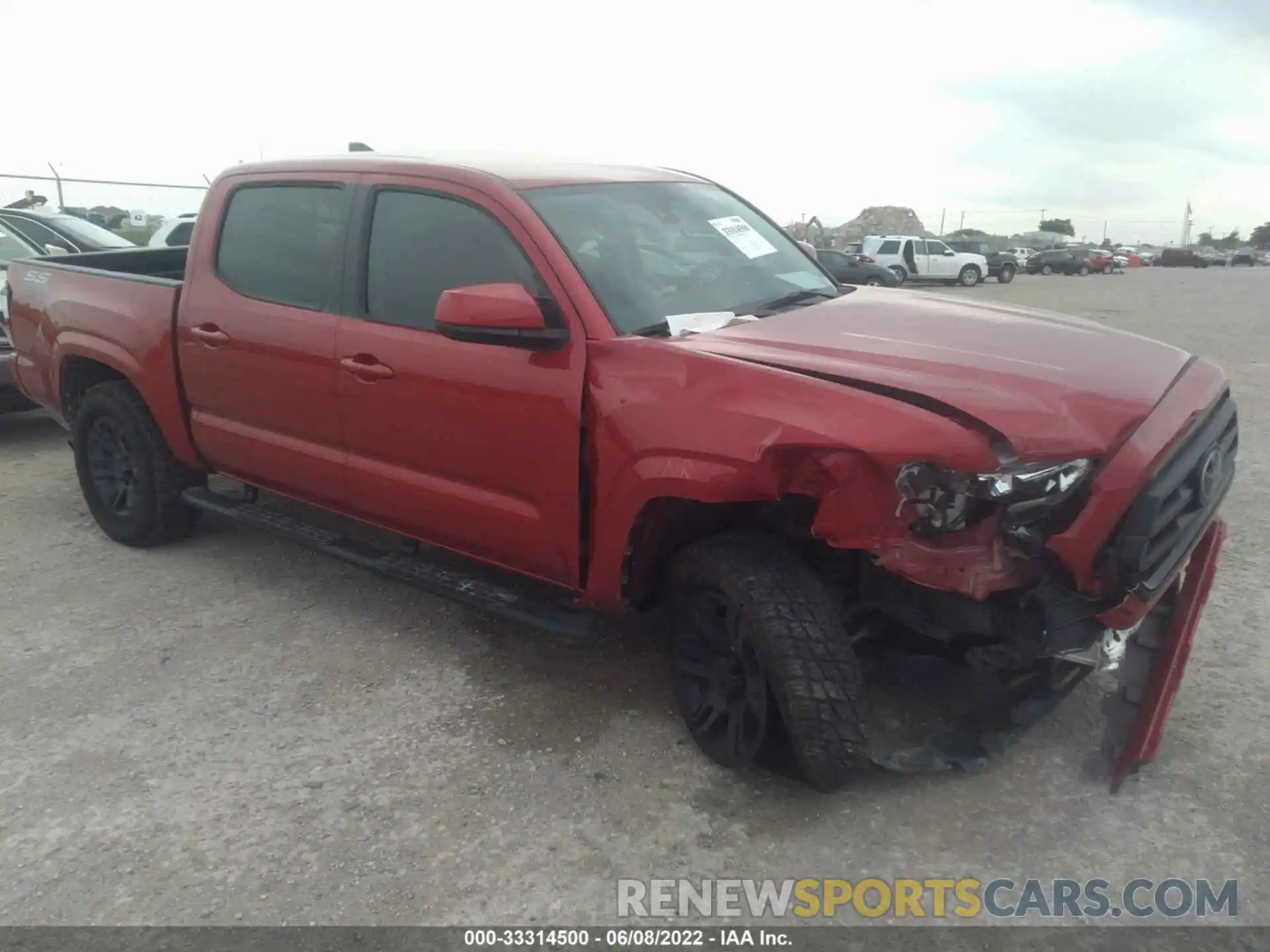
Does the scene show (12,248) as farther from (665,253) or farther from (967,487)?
(967,487)

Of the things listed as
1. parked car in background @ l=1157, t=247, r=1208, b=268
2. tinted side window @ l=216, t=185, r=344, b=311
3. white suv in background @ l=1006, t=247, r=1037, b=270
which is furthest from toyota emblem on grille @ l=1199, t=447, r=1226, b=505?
parked car in background @ l=1157, t=247, r=1208, b=268

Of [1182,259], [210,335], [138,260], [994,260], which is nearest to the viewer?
[210,335]

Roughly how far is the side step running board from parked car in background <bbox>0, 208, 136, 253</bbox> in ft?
22.0

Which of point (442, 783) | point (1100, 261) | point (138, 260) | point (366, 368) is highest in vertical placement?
point (138, 260)

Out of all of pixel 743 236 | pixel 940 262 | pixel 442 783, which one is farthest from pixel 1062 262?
pixel 442 783

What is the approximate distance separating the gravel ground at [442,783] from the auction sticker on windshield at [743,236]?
5.06 feet

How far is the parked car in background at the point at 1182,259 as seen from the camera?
184ft

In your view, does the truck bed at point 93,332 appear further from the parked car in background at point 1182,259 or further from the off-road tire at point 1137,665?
Answer: the parked car in background at point 1182,259

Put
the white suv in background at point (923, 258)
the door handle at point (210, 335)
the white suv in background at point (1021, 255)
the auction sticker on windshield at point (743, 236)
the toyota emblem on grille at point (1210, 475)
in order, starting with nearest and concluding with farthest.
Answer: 1. the toyota emblem on grille at point (1210, 475)
2. the auction sticker on windshield at point (743, 236)
3. the door handle at point (210, 335)
4. the white suv in background at point (923, 258)
5. the white suv in background at point (1021, 255)

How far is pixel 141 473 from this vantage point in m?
4.84

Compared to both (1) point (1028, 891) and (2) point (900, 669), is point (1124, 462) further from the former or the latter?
(2) point (900, 669)

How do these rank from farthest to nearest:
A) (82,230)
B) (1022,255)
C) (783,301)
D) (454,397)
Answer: (1022,255) < (82,230) < (783,301) < (454,397)

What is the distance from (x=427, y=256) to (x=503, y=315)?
760mm

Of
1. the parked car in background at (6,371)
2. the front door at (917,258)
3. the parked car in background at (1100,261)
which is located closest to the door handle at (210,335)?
the parked car in background at (6,371)
